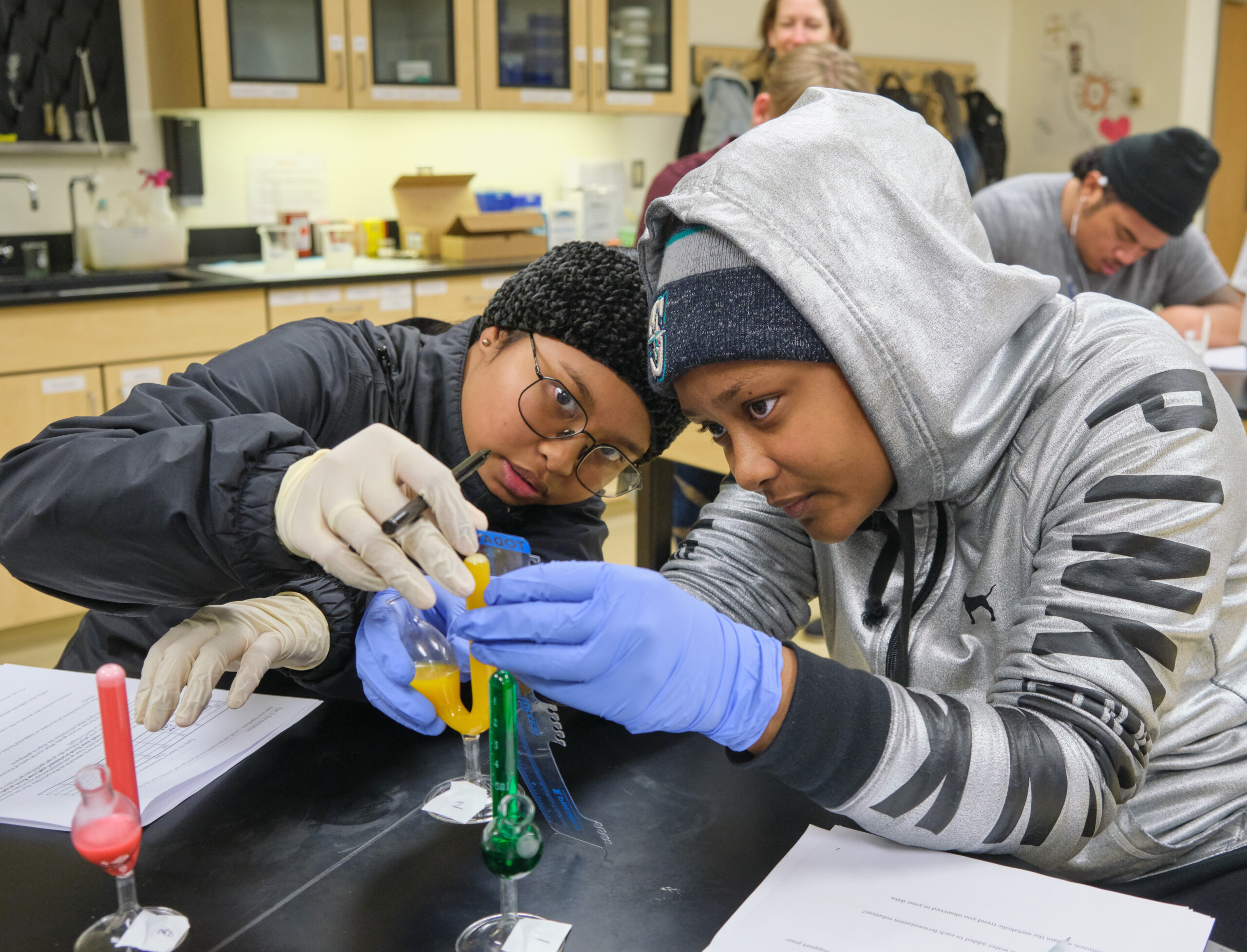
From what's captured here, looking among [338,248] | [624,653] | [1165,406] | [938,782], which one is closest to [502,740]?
[624,653]

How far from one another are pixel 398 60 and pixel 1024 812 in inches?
151

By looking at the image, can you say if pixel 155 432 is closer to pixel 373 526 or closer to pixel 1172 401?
pixel 373 526

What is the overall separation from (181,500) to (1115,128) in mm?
6319

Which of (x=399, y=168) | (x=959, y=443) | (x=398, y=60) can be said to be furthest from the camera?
(x=399, y=168)

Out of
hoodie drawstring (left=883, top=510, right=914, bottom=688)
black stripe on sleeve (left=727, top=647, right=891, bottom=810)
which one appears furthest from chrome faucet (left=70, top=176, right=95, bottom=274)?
black stripe on sleeve (left=727, top=647, right=891, bottom=810)

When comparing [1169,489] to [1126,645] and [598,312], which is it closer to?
[1126,645]

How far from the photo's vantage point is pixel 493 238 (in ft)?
13.7

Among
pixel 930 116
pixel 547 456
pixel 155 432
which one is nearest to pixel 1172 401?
pixel 547 456

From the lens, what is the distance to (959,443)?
1.08 m

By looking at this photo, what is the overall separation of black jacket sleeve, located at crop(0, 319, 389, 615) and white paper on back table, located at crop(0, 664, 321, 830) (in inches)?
4.9

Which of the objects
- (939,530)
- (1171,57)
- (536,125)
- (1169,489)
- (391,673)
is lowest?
(391,673)

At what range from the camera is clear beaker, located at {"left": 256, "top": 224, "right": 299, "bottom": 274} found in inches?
152

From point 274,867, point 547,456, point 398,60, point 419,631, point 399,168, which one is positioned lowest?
point 274,867

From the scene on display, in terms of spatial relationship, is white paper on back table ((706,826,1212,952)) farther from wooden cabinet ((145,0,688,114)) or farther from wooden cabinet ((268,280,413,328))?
wooden cabinet ((145,0,688,114))
